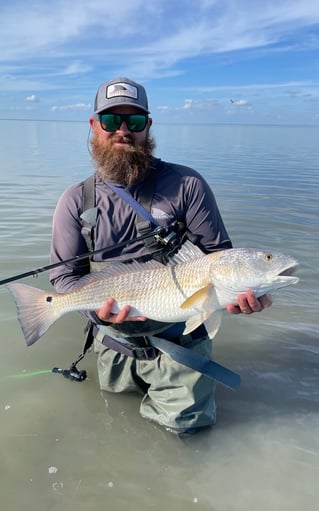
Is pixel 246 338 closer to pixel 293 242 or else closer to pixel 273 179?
pixel 293 242

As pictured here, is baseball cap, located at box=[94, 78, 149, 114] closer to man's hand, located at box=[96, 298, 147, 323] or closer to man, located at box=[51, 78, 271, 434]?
man, located at box=[51, 78, 271, 434]

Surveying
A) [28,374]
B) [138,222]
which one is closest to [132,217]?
[138,222]

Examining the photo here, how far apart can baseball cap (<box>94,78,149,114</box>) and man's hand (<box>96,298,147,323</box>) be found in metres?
1.64

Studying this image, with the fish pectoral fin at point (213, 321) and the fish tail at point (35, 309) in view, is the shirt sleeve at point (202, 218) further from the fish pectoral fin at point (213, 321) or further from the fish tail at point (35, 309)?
the fish tail at point (35, 309)

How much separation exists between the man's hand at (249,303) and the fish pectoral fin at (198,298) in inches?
7.8

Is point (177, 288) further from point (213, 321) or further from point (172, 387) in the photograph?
point (172, 387)

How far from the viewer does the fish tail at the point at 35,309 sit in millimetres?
3189

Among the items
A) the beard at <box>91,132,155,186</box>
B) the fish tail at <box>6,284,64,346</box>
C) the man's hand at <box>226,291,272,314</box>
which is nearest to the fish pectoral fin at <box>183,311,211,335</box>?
the man's hand at <box>226,291,272,314</box>

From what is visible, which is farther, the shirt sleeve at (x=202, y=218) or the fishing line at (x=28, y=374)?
the fishing line at (x=28, y=374)

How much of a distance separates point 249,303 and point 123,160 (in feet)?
5.21

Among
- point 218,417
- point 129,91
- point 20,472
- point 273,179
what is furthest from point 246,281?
point 273,179

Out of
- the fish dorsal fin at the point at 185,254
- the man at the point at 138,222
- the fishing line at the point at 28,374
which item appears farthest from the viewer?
the fishing line at the point at 28,374

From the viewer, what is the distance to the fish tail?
3189 millimetres

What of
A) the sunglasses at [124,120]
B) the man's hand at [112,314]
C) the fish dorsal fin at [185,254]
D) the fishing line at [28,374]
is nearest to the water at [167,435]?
the fishing line at [28,374]
